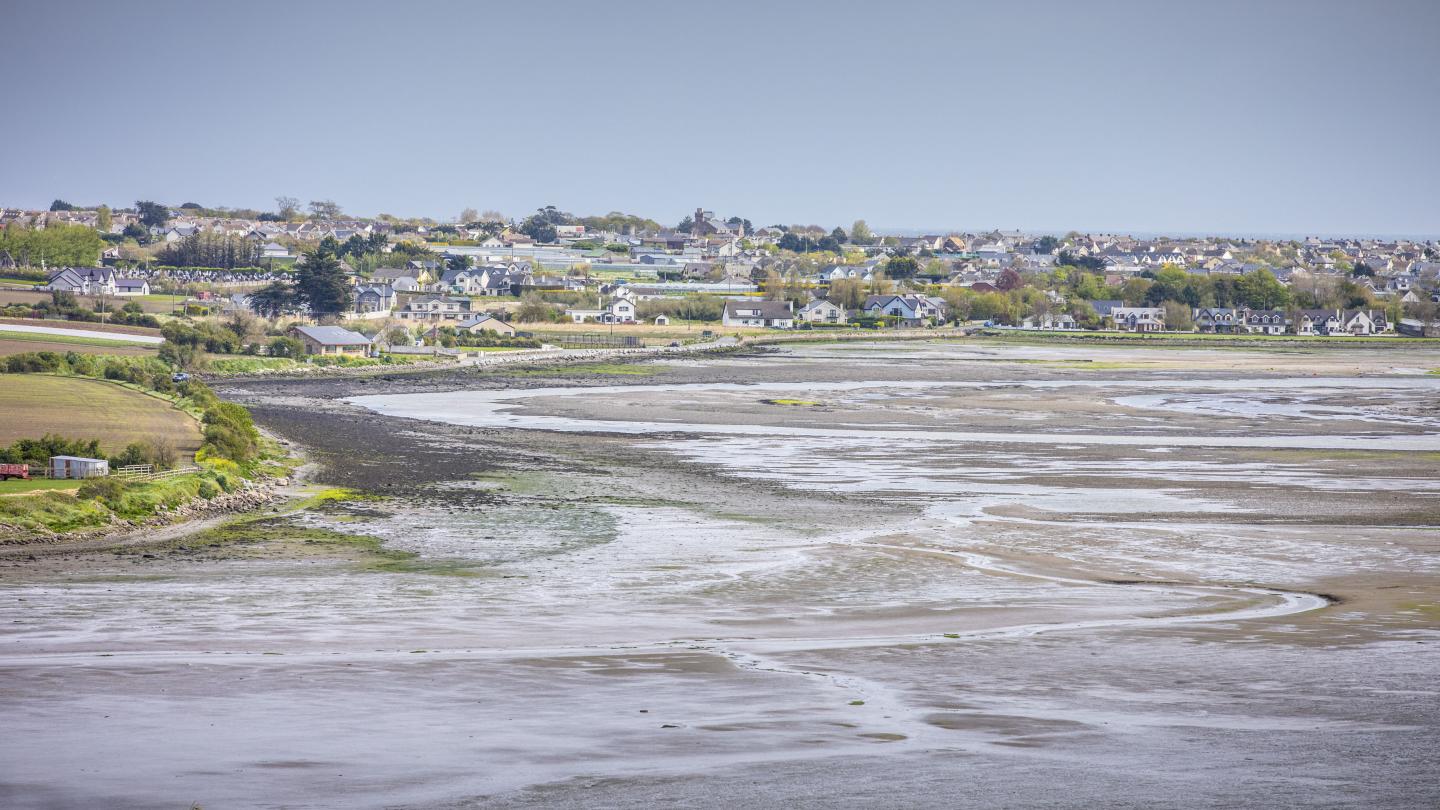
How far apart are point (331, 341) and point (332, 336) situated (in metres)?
0.88

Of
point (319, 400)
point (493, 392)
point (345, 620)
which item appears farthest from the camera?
point (493, 392)

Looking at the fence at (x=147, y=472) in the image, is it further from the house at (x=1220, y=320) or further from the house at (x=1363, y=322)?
the house at (x=1363, y=322)

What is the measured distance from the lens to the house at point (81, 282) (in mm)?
91625

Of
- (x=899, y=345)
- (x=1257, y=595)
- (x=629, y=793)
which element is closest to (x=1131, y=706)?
(x=629, y=793)

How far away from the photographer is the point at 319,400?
51375mm

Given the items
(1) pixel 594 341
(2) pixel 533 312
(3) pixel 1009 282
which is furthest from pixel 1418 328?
(2) pixel 533 312

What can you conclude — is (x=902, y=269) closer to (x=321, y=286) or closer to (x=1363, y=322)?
(x=1363, y=322)

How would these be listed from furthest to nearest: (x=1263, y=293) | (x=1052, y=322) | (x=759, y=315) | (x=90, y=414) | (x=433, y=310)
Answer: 1. (x=1263, y=293)
2. (x=1052, y=322)
3. (x=759, y=315)
4. (x=433, y=310)
5. (x=90, y=414)

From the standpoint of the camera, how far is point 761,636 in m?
16.3

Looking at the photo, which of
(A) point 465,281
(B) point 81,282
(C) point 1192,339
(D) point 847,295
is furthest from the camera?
(A) point 465,281

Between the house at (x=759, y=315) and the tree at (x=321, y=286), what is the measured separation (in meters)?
33.7

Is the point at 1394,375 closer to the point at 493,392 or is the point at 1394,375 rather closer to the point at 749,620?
the point at 493,392

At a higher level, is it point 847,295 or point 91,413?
point 847,295

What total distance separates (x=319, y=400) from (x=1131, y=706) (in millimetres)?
42686
